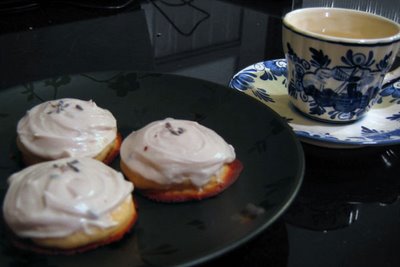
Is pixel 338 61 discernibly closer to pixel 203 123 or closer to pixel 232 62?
pixel 203 123

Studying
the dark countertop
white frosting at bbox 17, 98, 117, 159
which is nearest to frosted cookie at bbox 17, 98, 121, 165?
white frosting at bbox 17, 98, 117, 159

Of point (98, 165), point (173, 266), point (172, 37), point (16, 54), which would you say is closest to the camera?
point (173, 266)

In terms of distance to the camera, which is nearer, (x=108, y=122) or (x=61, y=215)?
(x=61, y=215)

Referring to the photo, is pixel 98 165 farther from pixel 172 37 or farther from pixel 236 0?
pixel 236 0

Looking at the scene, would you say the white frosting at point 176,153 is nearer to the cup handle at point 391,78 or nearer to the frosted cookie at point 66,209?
the frosted cookie at point 66,209

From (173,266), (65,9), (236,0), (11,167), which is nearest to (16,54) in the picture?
(65,9)

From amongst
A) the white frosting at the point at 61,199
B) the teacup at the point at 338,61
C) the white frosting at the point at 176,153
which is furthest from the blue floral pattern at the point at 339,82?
the white frosting at the point at 61,199
